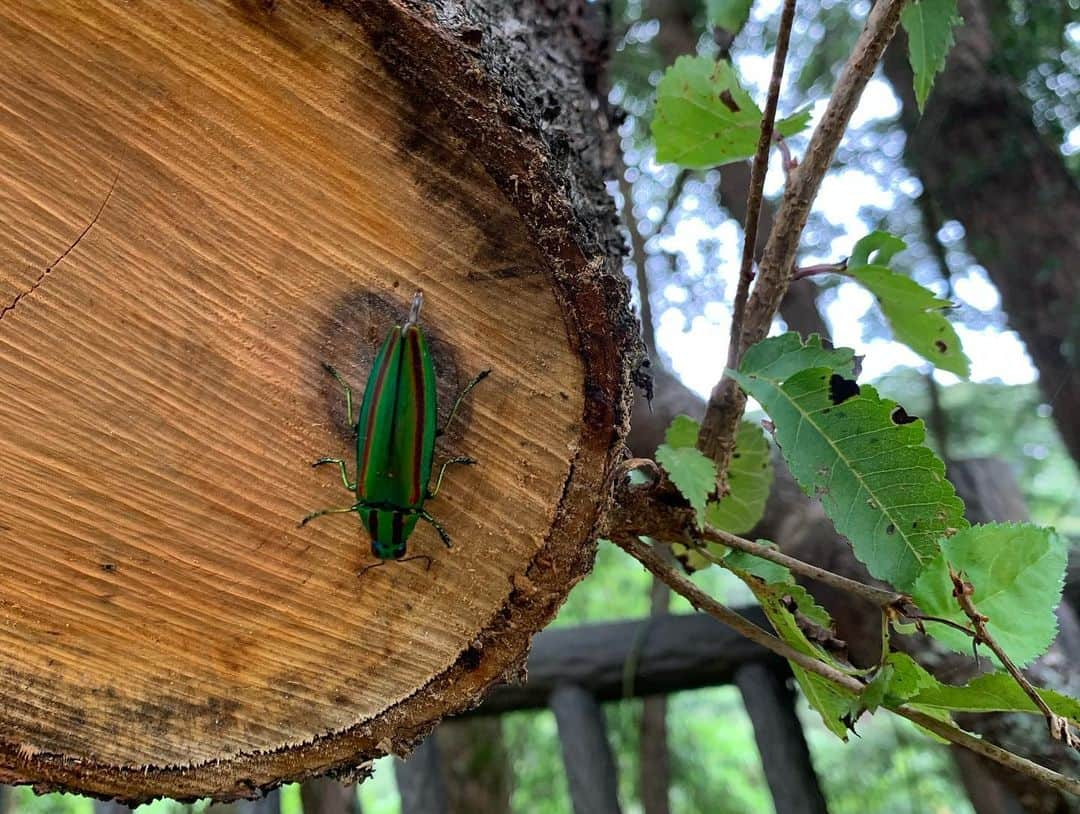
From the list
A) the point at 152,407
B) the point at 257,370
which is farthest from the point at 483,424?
the point at 152,407

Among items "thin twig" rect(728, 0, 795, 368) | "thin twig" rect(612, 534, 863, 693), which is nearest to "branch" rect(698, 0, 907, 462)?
"thin twig" rect(728, 0, 795, 368)

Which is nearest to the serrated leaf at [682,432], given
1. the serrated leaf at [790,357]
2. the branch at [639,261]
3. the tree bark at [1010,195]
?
the serrated leaf at [790,357]

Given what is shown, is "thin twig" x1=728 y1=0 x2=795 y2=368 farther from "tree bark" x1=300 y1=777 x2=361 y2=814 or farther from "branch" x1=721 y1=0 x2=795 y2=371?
"tree bark" x1=300 y1=777 x2=361 y2=814

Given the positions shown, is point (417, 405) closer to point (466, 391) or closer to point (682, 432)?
point (466, 391)

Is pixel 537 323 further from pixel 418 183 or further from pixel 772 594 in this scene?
pixel 772 594

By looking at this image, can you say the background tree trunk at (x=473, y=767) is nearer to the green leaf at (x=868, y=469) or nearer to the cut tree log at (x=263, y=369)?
the cut tree log at (x=263, y=369)
